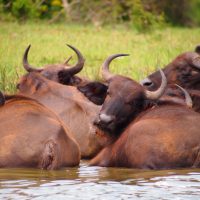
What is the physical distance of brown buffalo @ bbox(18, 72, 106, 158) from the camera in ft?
43.0

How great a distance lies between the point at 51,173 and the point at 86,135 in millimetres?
2642

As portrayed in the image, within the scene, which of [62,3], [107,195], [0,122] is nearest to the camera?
[107,195]

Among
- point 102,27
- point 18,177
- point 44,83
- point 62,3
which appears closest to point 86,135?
point 44,83

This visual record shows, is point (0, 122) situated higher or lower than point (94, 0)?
Result: lower

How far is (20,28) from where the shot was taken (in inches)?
1139

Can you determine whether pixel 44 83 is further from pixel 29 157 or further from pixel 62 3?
pixel 62 3

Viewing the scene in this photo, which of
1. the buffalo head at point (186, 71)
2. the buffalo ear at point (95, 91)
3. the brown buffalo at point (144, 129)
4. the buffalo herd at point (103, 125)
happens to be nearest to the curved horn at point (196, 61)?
the buffalo head at point (186, 71)

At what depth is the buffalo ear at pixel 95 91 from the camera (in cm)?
1270

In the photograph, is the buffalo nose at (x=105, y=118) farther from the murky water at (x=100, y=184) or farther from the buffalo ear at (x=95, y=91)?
the buffalo ear at (x=95, y=91)

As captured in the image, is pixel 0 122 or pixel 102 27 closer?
pixel 0 122

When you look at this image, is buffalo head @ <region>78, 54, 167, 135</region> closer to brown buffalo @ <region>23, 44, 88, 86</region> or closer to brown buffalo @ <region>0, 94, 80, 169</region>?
brown buffalo @ <region>0, 94, 80, 169</region>

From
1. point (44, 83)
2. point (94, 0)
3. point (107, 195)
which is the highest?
point (94, 0)

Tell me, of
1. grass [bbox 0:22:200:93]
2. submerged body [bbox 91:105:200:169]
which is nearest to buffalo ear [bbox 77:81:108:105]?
submerged body [bbox 91:105:200:169]

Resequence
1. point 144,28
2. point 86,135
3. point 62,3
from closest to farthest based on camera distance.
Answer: point 86,135 < point 144,28 < point 62,3
